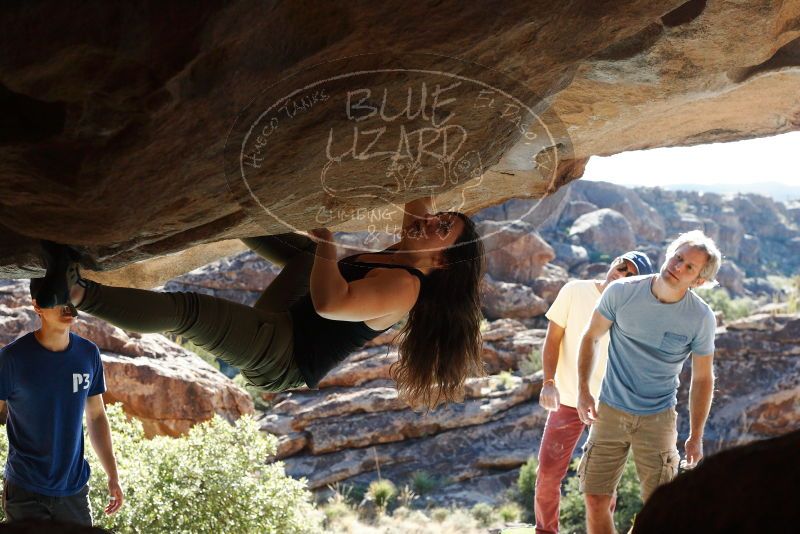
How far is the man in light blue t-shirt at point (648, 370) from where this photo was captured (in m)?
4.06

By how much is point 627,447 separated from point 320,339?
2028 millimetres

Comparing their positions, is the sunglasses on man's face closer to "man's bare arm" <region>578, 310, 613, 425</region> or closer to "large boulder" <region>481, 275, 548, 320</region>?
"man's bare arm" <region>578, 310, 613, 425</region>

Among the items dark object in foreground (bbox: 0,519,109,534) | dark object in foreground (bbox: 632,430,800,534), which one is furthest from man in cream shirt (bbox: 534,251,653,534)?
dark object in foreground (bbox: 0,519,109,534)

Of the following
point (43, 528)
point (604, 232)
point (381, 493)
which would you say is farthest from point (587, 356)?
point (604, 232)

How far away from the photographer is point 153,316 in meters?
3.03

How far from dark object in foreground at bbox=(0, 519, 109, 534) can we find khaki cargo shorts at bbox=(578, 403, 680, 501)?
10.7ft

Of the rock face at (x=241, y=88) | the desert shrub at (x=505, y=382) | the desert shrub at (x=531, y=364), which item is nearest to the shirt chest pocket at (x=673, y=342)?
the rock face at (x=241, y=88)

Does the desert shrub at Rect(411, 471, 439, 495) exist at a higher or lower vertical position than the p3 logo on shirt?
lower

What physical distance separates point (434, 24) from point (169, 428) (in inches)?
353

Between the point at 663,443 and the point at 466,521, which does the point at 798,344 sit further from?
the point at 663,443

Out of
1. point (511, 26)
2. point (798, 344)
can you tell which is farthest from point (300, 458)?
point (511, 26)

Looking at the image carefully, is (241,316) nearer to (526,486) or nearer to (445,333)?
(445,333)

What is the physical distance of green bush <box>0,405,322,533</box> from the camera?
18.1ft

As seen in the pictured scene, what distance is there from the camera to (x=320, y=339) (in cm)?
341
